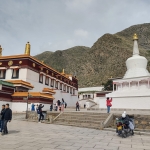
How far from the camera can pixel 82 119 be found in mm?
15664

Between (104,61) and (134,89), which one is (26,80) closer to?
(134,89)

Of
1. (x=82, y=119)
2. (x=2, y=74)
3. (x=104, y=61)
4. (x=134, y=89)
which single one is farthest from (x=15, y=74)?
(x=104, y=61)

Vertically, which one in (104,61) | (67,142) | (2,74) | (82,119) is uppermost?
(104,61)

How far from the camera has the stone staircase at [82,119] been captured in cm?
1434

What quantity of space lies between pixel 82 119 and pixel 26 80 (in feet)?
48.7

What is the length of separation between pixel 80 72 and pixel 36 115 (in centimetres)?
7868

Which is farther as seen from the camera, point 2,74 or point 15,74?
point 2,74

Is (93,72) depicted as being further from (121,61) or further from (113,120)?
(113,120)

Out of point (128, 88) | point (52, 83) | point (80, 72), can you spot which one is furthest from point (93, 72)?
point (128, 88)

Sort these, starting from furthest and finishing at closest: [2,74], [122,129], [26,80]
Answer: [2,74] < [26,80] < [122,129]

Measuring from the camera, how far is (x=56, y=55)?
493 ft

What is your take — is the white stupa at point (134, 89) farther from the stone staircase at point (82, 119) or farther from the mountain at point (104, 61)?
the mountain at point (104, 61)

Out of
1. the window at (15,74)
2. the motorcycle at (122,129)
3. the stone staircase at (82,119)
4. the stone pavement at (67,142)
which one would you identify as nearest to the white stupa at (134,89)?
the stone staircase at (82,119)

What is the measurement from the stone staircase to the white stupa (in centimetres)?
1151
